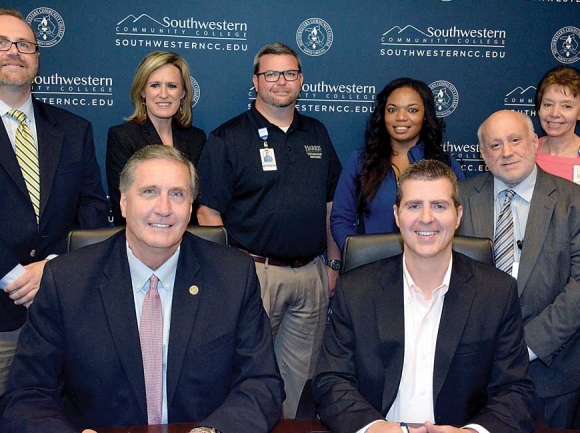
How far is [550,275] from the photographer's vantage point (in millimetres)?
3227

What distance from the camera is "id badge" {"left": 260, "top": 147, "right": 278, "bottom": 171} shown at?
3973mm

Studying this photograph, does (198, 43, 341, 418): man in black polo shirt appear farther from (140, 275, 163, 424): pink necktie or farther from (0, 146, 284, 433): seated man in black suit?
(140, 275, 163, 424): pink necktie

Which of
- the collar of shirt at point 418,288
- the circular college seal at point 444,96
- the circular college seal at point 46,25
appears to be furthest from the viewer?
the circular college seal at point 444,96

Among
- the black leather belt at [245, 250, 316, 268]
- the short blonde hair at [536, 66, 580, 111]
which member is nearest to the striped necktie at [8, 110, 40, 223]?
the black leather belt at [245, 250, 316, 268]

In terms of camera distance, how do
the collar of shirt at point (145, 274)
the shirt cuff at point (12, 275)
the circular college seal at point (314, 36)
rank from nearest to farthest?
the collar of shirt at point (145, 274), the shirt cuff at point (12, 275), the circular college seal at point (314, 36)

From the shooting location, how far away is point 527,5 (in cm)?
509

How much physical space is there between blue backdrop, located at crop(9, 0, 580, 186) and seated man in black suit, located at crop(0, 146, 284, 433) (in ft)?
8.06

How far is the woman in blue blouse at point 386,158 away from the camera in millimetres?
4051

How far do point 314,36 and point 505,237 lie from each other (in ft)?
7.50

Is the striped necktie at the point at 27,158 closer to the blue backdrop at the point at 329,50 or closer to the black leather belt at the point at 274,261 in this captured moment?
the black leather belt at the point at 274,261

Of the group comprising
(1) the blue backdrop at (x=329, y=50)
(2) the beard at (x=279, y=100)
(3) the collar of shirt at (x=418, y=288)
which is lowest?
(3) the collar of shirt at (x=418, y=288)

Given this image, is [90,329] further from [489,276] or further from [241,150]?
[241,150]

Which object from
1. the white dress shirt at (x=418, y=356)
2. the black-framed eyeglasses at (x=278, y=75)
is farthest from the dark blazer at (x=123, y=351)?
the black-framed eyeglasses at (x=278, y=75)

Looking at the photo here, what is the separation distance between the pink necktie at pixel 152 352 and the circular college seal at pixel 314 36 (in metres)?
2.96
